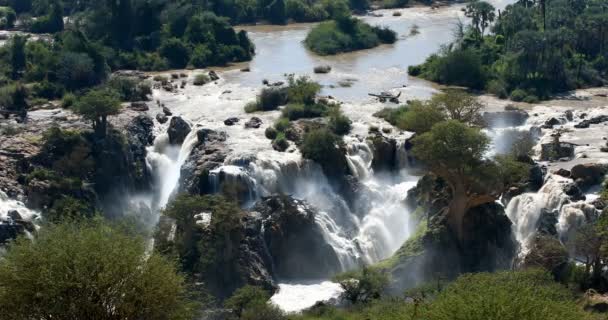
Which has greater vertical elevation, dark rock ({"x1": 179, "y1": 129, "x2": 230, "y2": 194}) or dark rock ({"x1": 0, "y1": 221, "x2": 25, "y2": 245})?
dark rock ({"x1": 179, "y1": 129, "x2": 230, "y2": 194})

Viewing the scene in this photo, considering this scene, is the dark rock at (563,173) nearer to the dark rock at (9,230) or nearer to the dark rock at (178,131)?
the dark rock at (178,131)

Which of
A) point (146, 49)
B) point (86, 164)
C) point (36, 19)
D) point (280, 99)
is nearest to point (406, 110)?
point (280, 99)

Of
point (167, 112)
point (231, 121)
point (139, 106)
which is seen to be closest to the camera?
point (231, 121)

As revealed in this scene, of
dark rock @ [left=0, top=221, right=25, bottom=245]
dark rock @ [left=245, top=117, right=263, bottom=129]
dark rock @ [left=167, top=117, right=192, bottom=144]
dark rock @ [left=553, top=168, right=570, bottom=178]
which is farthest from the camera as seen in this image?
dark rock @ [left=245, top=117, right=263, bottom=129]

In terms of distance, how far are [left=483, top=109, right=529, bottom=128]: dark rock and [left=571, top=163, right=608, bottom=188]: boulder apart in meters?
12.4

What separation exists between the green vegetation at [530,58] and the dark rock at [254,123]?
20.8 metres

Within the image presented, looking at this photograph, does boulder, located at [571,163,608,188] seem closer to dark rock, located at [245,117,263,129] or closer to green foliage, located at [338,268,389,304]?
green foliage, located at [338,268,389,304]

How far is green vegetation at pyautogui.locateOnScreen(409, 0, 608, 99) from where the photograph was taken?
239ft

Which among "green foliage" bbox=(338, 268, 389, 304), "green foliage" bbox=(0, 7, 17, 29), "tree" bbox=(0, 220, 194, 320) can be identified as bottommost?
"green foliage" bbox=(338, 268, 389, 304)

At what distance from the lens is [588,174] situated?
49.4 m

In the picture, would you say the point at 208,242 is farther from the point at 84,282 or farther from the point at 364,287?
the point at 84,282

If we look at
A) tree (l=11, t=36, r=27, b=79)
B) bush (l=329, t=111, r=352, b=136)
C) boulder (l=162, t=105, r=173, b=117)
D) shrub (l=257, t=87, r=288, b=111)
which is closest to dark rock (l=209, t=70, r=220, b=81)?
shrub (l=257, t=87, r=288, b=111)

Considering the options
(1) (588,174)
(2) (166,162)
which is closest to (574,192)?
(1) (588,174)

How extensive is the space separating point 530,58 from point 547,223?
29279 millimetres
